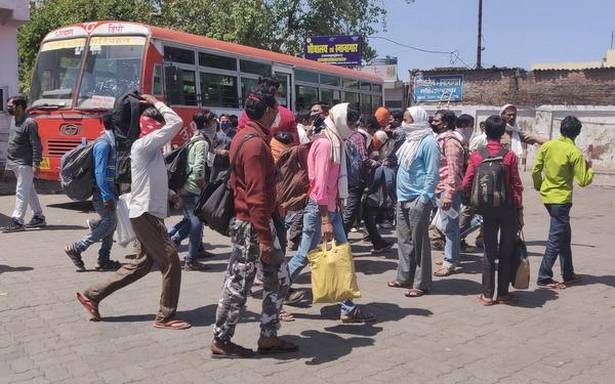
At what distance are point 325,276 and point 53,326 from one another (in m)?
2.23

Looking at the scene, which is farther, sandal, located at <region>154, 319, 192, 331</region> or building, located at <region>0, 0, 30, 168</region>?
building, located at <region>0, 0, 30, 168</region>

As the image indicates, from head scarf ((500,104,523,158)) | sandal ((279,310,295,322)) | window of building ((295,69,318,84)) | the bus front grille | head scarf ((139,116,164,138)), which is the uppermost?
window of building ((295,69,318,84))

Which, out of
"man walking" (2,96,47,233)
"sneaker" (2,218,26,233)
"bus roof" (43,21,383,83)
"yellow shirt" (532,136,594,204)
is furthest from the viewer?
"bus roof" (43,21,383,83)

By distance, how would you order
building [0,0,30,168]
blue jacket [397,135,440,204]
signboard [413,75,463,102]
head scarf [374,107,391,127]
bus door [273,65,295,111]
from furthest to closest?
1. signboard [413,75,463,102]
2. building [0,0,30,168]
3. bus door [273,65,295,111]
4. head scarf [374,107,391,127]
5. blue jacket [397,135,440,204]

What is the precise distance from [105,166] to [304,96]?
10057 millimetres

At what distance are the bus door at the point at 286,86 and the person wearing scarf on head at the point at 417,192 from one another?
920cm

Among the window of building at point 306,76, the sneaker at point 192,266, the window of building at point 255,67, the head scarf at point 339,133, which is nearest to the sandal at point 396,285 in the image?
the head scarf at point 339,133

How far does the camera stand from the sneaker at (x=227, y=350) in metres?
4.43

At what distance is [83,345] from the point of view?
4.70 metres

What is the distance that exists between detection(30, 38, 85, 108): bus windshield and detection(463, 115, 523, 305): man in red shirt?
26.5ft

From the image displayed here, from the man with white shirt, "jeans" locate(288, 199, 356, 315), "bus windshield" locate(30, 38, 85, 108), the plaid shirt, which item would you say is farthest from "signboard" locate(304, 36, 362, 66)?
the man with white shirt

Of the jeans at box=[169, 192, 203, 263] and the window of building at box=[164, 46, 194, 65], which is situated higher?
the window of building at box=[164, 46, 194, 65]

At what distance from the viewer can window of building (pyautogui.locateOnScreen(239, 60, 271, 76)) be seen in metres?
13.8

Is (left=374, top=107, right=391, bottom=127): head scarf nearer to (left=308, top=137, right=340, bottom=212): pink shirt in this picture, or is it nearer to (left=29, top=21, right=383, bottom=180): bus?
(left=308, top=137, right=340, bottom=212): pink shirt
